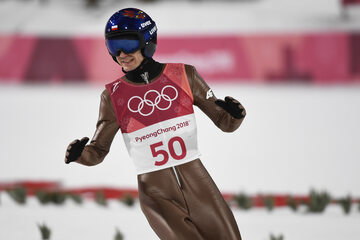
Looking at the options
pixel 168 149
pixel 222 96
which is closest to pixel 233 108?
pixel 168 149

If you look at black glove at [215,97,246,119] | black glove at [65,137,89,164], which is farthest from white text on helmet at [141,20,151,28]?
black glove at [65,137,89,164]

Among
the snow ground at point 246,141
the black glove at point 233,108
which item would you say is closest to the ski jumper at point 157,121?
the black glove at point 233,108

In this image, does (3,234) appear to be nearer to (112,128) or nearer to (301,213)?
(112,128)

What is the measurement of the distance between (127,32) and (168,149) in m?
0.76

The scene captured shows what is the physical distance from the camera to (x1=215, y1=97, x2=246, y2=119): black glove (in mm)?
3486

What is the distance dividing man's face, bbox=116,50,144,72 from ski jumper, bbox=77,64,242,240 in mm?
107

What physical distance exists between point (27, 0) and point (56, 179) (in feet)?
56.9

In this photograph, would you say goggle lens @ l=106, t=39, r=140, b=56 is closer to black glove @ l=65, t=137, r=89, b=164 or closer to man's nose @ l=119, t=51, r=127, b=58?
man's nose @ l=119, t=51, r=127, b=58

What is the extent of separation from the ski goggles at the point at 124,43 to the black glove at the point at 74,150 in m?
0.61

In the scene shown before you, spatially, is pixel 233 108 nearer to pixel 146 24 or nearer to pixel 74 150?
pixel 146 24

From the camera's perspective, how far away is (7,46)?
51.4ft

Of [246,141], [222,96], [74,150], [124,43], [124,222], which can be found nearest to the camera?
[74,150]

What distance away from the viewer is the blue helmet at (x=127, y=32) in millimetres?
3492

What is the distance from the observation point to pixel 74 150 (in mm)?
3408
